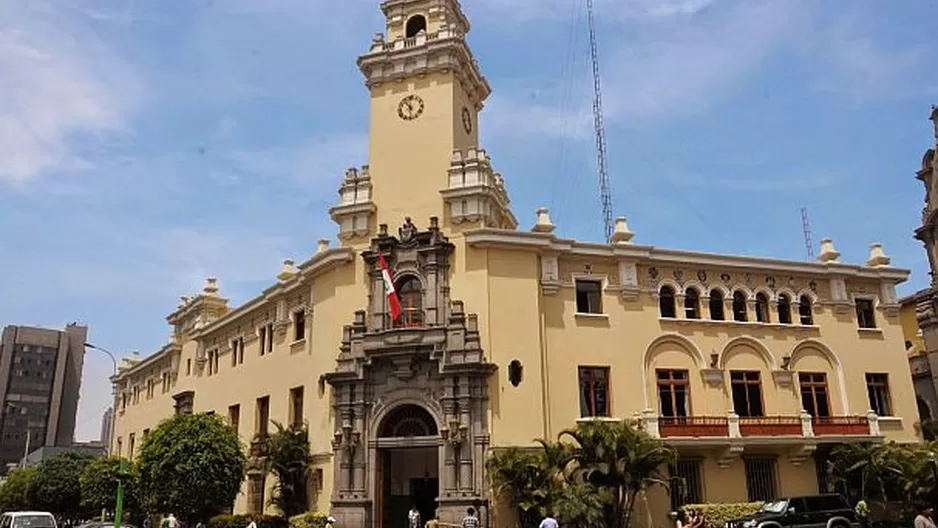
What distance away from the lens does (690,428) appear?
32062mm

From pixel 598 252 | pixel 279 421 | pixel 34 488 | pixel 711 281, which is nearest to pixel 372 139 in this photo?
pixel 598 252

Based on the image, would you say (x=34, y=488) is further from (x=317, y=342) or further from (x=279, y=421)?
(x=317, y=342)

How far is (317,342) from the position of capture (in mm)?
35531

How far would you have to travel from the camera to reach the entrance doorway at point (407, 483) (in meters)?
32.5

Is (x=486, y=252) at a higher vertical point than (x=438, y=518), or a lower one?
higher

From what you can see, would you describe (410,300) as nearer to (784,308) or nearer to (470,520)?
(470,520)

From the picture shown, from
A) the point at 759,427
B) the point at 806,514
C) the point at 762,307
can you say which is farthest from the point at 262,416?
the point at 806,514

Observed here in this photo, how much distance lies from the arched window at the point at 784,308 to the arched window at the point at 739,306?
1.89 metres

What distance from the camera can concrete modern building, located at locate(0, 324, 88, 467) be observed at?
113500 millimetres

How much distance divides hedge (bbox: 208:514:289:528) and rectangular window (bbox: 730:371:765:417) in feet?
65.7

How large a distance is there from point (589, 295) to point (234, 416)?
2158cm

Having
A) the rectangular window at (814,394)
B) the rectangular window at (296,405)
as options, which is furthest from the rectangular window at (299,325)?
the rectangular window at (814,394)

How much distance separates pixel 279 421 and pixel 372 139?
14088mm

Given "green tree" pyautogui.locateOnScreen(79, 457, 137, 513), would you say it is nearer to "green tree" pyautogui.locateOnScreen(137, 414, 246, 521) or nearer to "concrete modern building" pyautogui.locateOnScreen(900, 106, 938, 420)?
"green tree" pyautogui.locateOnScreen(137, 414, 246, 521)
